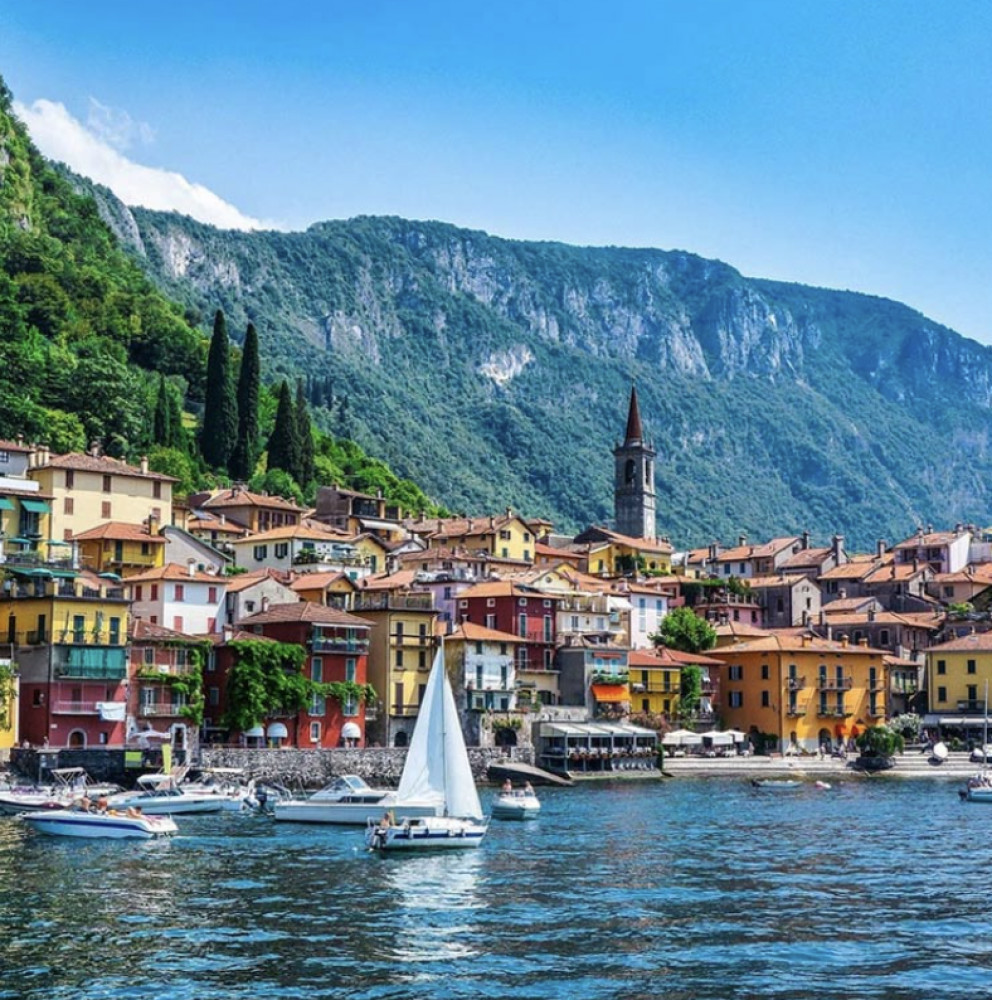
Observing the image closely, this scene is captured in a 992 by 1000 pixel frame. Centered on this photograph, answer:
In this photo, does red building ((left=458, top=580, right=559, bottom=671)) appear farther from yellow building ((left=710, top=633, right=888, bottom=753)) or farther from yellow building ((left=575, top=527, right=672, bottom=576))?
yellow building ((left=575, top=527, right=672, bottom=576))

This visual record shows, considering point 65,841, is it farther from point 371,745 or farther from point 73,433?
point 73,433

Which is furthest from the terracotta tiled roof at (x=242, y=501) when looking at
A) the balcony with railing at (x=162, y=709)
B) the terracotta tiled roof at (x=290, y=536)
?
the balcony with railing at (x=162, y=709)

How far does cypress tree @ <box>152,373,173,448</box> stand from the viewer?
5477 inches

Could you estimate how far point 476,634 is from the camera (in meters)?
101

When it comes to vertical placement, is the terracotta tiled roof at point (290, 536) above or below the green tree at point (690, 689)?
above

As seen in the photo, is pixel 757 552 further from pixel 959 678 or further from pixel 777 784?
pixel 777 784

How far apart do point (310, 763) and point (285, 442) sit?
68.3m

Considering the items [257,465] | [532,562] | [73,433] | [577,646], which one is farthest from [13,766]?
[257,465]

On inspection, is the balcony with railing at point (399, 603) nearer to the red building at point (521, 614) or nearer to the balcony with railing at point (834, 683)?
the red building at point (521, 614)

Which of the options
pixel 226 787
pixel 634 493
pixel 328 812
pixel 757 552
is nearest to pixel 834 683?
pixel 757 552

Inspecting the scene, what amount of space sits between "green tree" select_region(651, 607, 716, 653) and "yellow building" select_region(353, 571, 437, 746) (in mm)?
28072

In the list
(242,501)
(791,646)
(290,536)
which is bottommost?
(791,646)

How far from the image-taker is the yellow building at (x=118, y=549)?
9981cm

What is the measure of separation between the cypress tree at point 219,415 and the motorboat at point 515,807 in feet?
256
